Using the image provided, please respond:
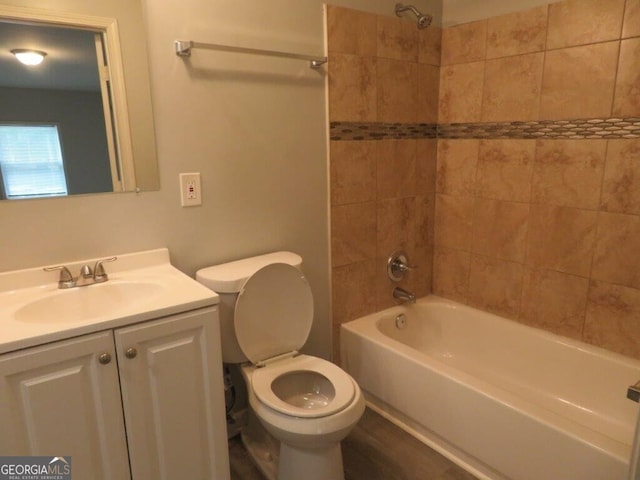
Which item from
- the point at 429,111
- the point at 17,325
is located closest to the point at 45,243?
the point at 17,325

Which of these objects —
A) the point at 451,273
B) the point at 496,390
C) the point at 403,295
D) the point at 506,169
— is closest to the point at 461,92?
the point at 506,169

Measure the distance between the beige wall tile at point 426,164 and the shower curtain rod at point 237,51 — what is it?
80 centimetres

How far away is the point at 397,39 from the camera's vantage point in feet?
7.43

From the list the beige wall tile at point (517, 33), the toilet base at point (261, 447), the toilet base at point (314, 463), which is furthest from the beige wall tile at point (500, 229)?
the toilet base at point (261, 447)

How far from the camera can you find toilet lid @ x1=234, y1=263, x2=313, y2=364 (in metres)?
1.75

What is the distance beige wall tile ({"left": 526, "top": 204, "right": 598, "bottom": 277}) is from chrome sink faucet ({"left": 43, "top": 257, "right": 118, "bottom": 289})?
1969 mm

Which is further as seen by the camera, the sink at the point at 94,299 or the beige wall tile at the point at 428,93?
the beige wall tile at the point at 428,93

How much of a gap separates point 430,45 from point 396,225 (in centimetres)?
102

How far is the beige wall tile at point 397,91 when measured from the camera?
7.38ft

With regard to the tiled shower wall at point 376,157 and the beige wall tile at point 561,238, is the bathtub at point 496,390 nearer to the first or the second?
the tiled shower wall at point 376,157

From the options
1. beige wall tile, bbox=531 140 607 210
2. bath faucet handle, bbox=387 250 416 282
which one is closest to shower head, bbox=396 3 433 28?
beige wall tile, bbox=531 140 607 210

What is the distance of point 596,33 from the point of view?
187cm

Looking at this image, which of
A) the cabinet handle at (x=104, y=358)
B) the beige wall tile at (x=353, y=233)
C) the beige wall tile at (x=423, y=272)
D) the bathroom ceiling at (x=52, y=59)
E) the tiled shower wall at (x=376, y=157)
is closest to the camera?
the cabinet handle at (x=104, y=358)

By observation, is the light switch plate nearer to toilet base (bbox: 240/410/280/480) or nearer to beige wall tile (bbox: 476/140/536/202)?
toilet base (bbox: 240/410/280/480)
